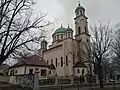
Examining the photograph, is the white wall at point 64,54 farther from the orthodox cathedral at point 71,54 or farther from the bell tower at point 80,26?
the bell tower at point 80,26

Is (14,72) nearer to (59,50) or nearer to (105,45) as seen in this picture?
(59,50)

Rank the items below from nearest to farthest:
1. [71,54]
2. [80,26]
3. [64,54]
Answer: [71,54] → [64,54] → [80,26]

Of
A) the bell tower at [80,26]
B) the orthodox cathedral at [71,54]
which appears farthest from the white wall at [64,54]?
the bell tower at [80,26]

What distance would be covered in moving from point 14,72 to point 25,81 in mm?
22364

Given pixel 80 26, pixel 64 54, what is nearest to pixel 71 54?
pixel 64 54

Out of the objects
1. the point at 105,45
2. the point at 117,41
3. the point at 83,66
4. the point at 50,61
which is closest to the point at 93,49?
the point at 105,45

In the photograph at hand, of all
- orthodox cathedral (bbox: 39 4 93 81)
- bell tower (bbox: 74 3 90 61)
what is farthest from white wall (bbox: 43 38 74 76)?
bell tower (bbox: 74 3 90 61)

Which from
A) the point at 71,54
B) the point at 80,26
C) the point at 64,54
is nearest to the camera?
the point at 71,54

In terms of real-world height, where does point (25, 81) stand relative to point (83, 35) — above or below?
below

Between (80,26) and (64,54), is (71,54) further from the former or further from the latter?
(80,26)

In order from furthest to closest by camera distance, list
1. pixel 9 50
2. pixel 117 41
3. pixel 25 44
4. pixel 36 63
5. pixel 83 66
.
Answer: pixel 83 66 < pixel 36 63 < pixel 117 41 < pixel 25 44 < pixel 9 50

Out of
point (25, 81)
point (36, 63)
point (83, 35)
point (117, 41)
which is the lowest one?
point (25, 81)

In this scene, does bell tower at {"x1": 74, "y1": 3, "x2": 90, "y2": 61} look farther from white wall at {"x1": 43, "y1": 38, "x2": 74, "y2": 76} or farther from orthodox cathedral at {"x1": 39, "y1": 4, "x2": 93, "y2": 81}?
white wall at {"x1": 43, "y1": 38, "x2": 74, "y2": 76}

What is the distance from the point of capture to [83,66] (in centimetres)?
5006
